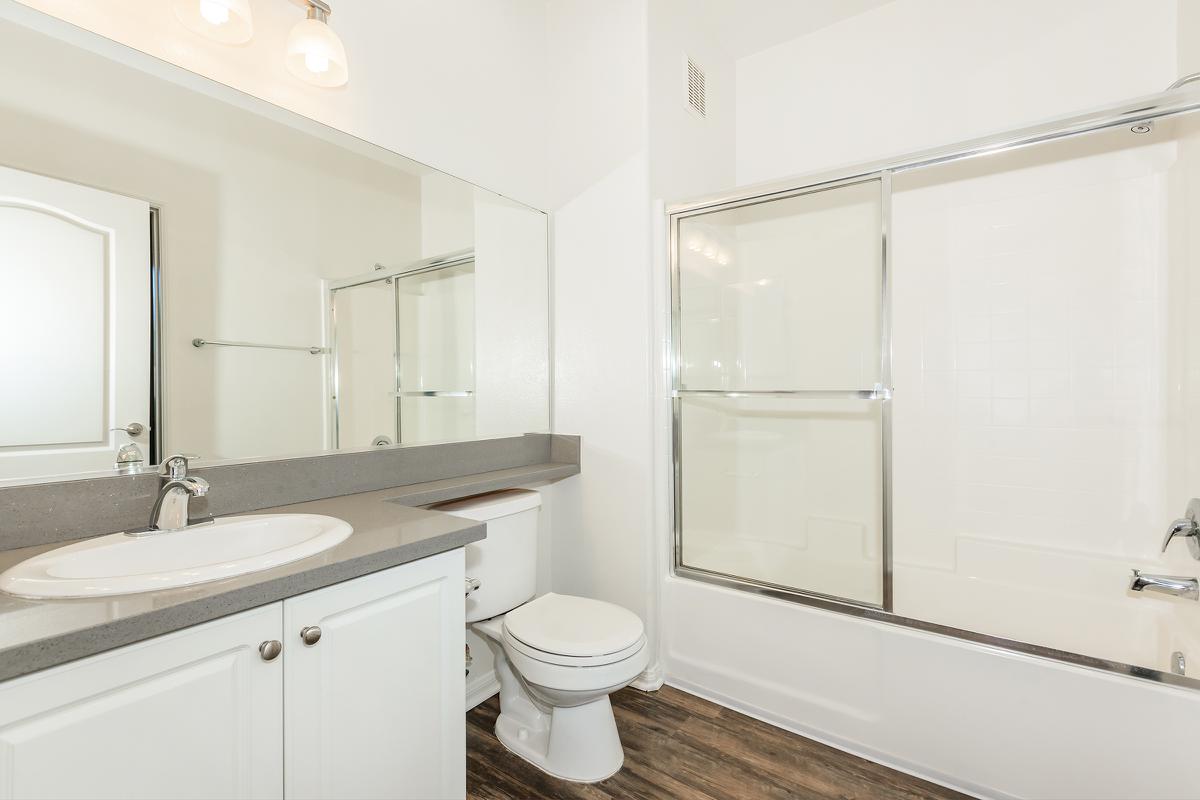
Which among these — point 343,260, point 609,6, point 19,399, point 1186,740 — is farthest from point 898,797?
point 609,6

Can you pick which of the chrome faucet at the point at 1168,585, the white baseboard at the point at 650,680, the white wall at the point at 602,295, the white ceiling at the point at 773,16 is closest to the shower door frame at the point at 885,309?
the white wall at the point at 602,295

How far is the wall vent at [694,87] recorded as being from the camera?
233 cm

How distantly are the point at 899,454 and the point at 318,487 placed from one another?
224 centimetres

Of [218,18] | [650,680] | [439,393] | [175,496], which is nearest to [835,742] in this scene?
[650,680]

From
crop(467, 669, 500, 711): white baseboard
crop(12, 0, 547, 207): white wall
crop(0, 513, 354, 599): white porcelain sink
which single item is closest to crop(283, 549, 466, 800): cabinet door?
crop(0, 513, 354, 599): white porcelain sink

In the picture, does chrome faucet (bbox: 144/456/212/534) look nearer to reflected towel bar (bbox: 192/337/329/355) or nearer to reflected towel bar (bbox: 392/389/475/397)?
reflected towel bar (bbox: 192/337/329/355)

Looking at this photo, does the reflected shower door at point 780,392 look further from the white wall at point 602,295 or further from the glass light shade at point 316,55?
the glass light shade at point 316,55

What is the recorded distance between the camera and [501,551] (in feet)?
5.83

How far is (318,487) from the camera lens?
5.07 feet

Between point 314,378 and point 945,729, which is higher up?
point 314,378

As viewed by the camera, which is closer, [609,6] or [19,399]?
[19,399]

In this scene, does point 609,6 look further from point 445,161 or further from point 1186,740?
point 1186,740

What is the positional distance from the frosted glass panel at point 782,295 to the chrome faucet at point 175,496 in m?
1.57

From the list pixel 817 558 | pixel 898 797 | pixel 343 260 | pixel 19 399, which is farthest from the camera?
pixel 817 558
